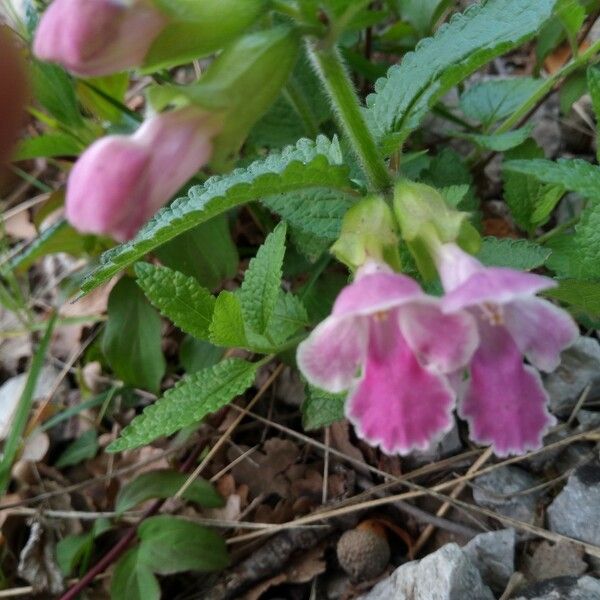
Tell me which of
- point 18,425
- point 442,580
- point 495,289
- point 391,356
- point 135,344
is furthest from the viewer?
point 135,344

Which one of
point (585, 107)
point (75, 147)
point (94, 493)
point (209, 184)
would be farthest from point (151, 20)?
point (585, 107)

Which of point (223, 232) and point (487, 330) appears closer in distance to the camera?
point (487, 330)

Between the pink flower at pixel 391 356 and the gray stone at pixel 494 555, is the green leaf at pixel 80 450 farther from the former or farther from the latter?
the pink flower at pixel 391 356

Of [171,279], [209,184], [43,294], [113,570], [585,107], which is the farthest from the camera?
[43,294]

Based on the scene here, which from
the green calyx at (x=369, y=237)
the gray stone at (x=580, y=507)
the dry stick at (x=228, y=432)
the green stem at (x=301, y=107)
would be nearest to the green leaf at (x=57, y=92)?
the green stem at (x=301, y=107)

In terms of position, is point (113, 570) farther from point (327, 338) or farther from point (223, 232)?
point (327, 338)

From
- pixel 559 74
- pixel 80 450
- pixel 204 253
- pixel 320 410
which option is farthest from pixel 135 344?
pixel 559 74

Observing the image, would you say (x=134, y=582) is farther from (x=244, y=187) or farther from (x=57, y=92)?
(x=57, y=92)
